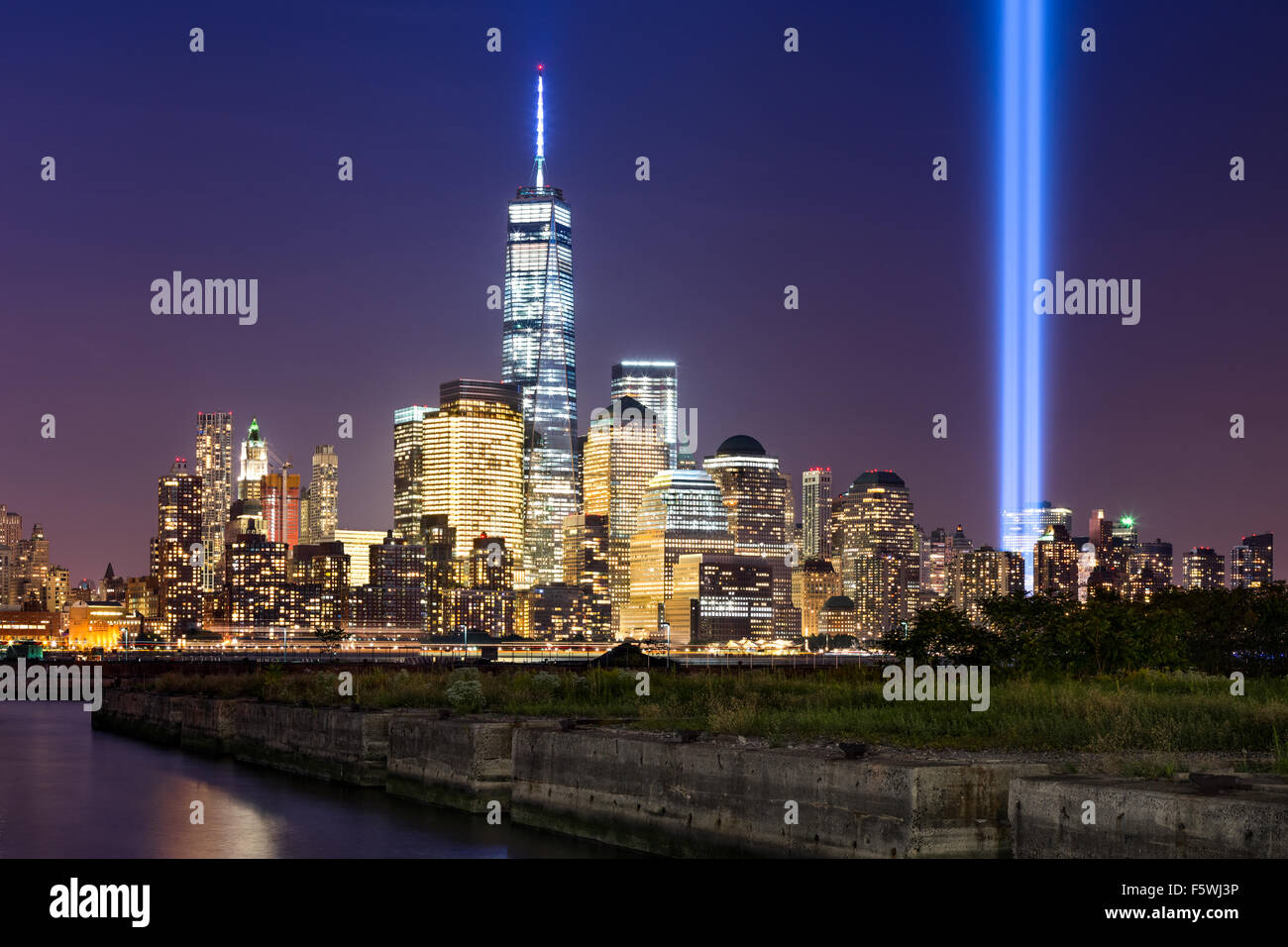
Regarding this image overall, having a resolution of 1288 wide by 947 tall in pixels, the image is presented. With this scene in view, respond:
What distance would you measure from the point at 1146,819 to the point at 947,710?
10.7 m

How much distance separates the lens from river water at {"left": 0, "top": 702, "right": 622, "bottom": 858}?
2239 centimetres

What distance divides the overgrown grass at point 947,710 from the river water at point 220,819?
128 inches

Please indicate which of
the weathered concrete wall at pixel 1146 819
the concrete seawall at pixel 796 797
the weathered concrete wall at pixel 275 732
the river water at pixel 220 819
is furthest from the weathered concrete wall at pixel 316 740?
the weathered concrete wall at pixel 1146 819

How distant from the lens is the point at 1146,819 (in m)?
13.2

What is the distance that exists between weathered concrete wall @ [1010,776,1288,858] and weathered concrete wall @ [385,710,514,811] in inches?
445

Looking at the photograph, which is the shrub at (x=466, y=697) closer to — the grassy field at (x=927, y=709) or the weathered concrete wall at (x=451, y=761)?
the grassy field at (x=927, y=709)

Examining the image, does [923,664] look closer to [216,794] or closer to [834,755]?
[216,794]

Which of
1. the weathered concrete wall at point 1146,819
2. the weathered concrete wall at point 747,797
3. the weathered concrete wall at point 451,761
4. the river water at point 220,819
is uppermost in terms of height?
the weathered concrete wall at point 1146,819

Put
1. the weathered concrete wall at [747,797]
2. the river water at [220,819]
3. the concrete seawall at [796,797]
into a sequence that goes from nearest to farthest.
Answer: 1. the concrete seawall at [796,797]
2. the weathered concrete wall at [747,797]
3. the river water at [220,819]

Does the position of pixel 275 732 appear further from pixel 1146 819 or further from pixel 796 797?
pixel 1146 819

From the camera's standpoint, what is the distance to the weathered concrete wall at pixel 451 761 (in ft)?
79.2
